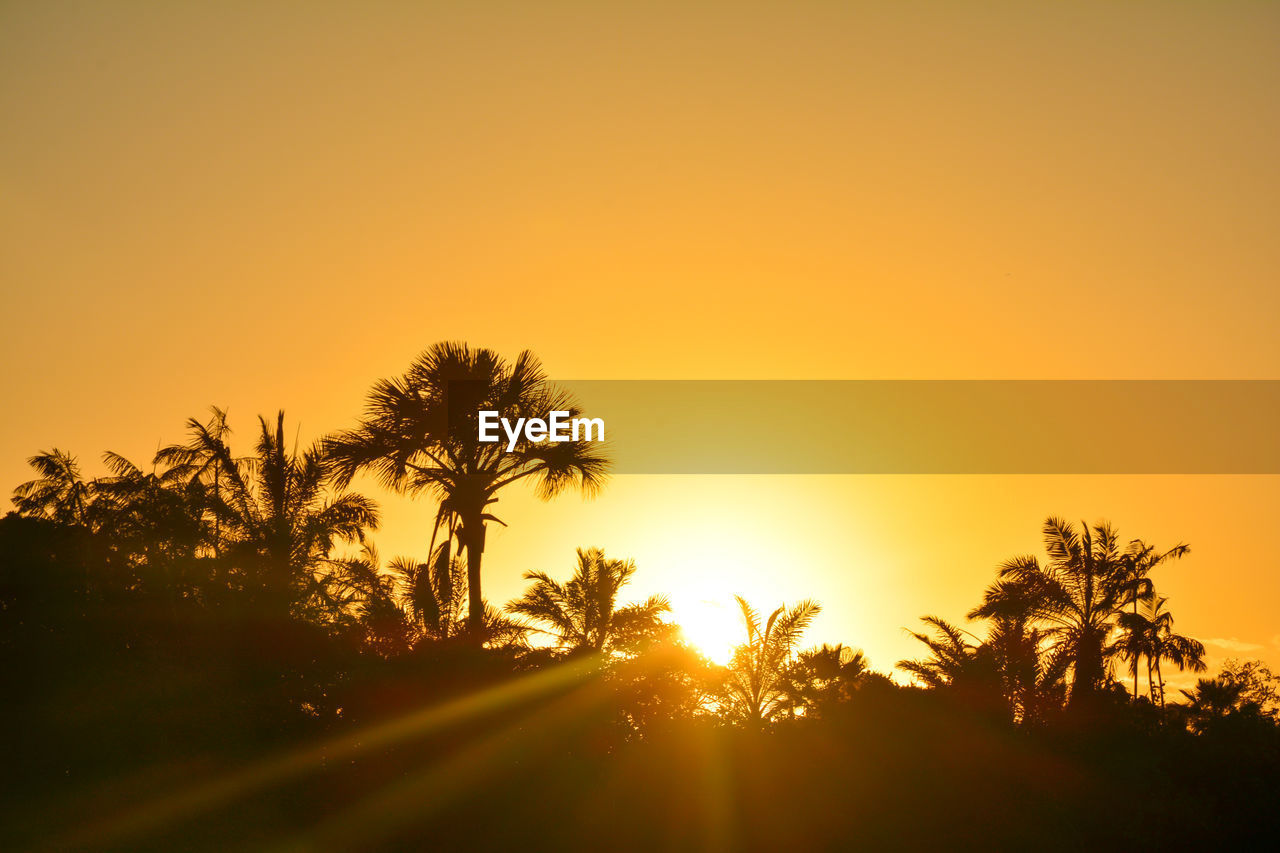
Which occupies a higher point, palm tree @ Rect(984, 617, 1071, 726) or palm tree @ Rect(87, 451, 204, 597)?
palm tree @ Rect(87, 451, 204, 597)

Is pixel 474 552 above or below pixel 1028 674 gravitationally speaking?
above

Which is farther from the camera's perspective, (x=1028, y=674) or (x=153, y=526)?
(x=1028, y=674)

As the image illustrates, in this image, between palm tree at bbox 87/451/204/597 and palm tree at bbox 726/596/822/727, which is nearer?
palm tree at bbox 87/451/204/597

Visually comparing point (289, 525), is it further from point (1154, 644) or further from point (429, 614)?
point (1154, 644)

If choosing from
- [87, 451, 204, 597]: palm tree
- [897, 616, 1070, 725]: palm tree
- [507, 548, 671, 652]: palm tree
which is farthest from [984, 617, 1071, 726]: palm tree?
[87, 451, 204, 597]: palm tree

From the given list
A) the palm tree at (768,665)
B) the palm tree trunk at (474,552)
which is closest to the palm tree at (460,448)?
the palm tree trunk at (474,552)

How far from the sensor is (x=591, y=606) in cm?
2703

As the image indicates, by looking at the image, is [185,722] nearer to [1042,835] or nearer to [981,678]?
[1042,835]

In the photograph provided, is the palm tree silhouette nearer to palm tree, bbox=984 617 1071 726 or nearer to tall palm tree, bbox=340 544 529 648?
palm tree, bbox=984 617 1071 726

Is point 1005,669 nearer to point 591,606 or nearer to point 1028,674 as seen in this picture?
point 1028,674

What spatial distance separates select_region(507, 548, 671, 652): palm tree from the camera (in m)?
25.9

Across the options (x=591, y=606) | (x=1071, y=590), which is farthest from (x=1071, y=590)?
(x=591, y=606)

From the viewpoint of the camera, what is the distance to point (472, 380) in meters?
22.1

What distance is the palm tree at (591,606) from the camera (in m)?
25.9
